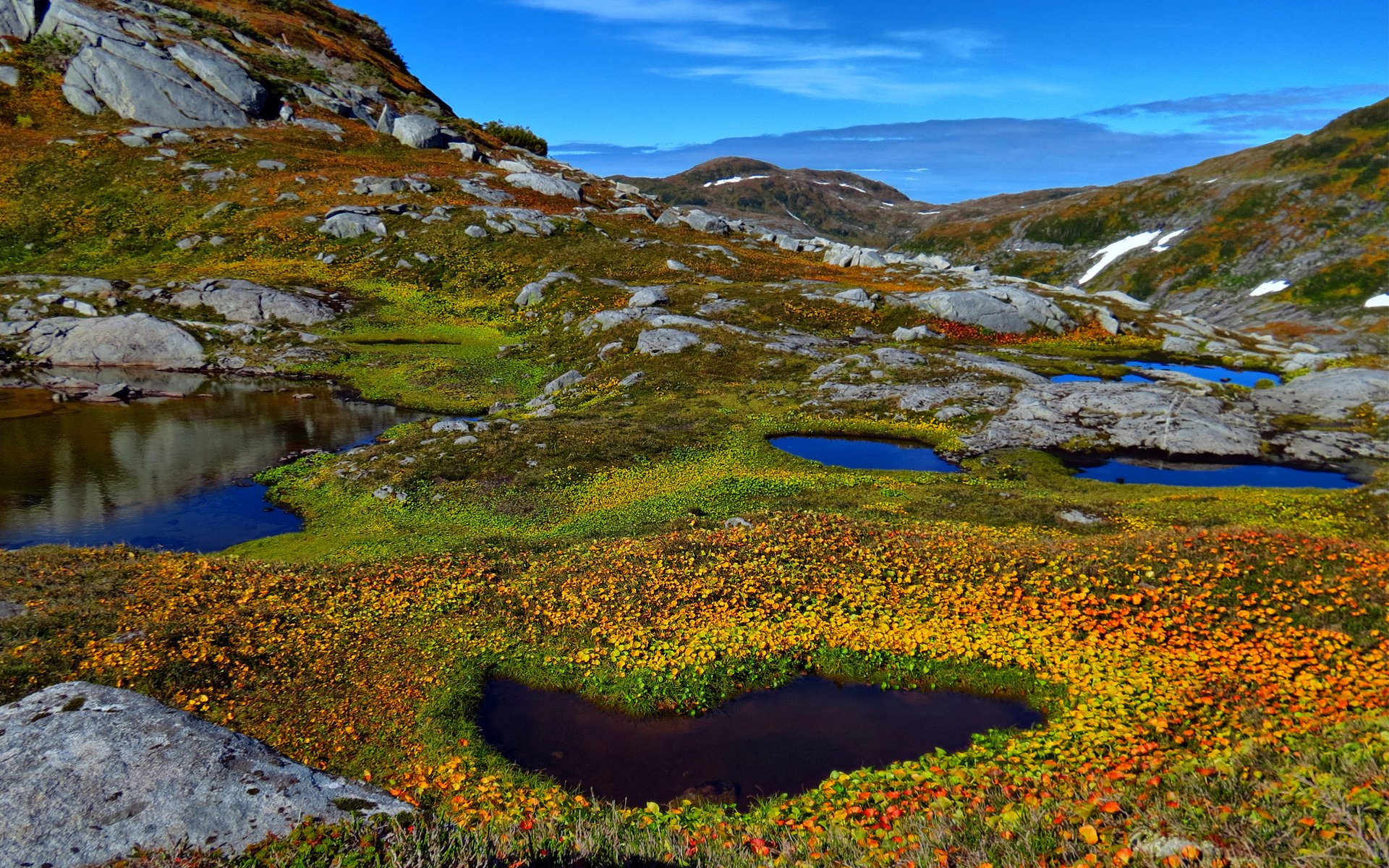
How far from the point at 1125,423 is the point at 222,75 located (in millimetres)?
115679

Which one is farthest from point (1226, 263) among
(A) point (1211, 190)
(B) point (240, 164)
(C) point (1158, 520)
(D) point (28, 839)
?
(D) point (28, 839)

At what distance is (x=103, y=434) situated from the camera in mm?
42781

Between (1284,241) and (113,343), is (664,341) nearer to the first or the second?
(113,343)

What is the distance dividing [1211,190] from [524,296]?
207 m

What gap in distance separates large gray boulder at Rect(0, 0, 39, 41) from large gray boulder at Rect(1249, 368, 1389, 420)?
466ft

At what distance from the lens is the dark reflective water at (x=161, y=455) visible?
102 ft

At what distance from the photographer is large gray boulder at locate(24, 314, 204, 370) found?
56875 millimetres

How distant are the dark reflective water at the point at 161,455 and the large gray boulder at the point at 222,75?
197 ft

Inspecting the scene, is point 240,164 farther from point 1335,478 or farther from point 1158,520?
point 1335,478

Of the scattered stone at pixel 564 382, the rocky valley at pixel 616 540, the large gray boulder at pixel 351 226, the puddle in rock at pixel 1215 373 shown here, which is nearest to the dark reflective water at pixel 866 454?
the rocky valley at pixel 616 540

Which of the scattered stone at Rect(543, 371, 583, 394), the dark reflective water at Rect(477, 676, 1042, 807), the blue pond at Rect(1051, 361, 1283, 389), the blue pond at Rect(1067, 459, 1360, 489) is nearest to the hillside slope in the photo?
the blue pond at Rect(1051, 361, 1283, 389)

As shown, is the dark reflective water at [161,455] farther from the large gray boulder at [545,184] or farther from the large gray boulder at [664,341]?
the large gray boulder at [545,184]

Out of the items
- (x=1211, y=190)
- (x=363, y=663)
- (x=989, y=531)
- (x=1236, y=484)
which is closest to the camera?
(x=363, y=663)

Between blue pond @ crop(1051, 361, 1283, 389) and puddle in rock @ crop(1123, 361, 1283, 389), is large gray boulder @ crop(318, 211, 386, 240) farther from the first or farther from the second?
puddle in rock @ crop(1123, 361, 1283, 389)
